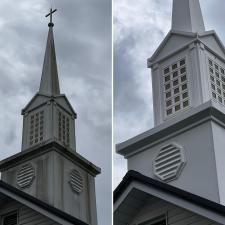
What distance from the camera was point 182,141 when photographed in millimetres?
5707

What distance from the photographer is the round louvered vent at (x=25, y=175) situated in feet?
20.7

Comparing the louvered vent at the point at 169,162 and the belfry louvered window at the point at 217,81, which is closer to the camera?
the louvered vent at the point at 169,162

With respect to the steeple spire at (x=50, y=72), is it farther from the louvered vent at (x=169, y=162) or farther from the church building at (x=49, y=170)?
the louvered vent at (x=169, y=162)

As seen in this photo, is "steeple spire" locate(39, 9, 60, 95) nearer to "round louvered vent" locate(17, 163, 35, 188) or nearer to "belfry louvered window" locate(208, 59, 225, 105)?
"round louvered vent" locate(17, 163, 35, 188)

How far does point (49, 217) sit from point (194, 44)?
6.36 feet

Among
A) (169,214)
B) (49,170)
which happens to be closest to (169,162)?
(169,214)

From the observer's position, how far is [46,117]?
673 cm

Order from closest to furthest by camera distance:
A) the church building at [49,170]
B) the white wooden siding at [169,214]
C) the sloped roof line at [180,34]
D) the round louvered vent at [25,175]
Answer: the white wooden siding at [169,214] → the church building at [49,170] → the sloped roof line at [180,34] → the round louvered vent at [25,175]

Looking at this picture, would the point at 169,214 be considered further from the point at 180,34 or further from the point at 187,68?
the point at 180,34

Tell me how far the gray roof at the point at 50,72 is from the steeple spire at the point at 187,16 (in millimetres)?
1200

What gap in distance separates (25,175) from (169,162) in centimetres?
147

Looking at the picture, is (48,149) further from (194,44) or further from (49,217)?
(194,44)

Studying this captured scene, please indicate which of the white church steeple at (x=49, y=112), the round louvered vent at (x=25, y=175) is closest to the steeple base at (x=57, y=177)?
the round louvered vent at (x=25, y=175)

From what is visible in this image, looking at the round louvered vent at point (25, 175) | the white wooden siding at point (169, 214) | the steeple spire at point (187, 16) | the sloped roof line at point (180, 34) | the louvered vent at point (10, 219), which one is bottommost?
the white wooden siding at point (169, 214)
